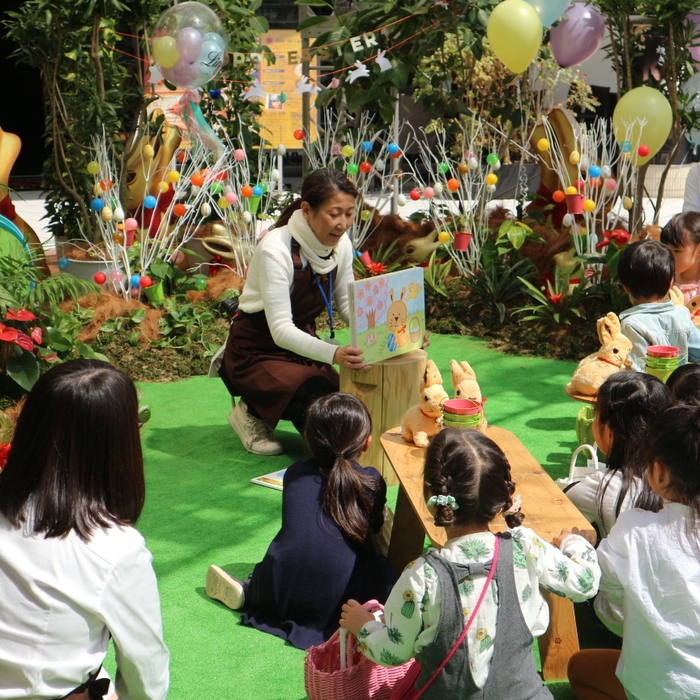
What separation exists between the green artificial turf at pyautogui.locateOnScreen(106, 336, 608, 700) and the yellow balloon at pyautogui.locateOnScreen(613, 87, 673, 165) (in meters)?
1.54

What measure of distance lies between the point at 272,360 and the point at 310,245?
55cm

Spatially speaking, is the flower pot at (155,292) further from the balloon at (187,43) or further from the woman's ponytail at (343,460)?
the woman's ponytail at (343,460)

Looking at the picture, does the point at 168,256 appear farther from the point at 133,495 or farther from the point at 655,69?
the point at 133,495

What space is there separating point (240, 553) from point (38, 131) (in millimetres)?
11728

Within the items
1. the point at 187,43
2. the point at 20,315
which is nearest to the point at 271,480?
the point at 20,315

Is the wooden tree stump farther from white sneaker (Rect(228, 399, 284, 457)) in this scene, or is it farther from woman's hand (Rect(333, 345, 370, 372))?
white sneaker (Rect(228, 399, 284, 457))

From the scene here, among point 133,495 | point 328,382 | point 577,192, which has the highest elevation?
point 577,192

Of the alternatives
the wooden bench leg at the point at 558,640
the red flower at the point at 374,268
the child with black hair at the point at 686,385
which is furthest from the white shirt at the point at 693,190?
the wooden bench leg at the point at 558,640

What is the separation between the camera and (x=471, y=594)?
1870 mm

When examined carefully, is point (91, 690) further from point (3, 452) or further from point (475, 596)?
point (3, 452)

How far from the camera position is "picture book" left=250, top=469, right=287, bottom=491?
3.79 m

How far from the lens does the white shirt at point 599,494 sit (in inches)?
97.8

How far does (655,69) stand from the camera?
6.10 meters

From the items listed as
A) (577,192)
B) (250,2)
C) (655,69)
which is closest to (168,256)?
(250,2)
